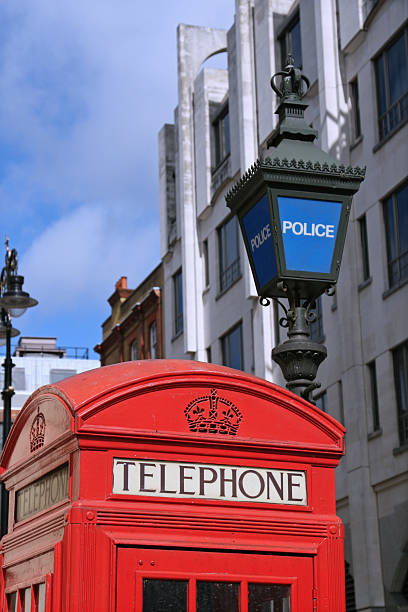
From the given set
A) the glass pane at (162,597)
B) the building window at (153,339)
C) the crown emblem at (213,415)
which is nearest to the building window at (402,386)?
the building window at (153,339)

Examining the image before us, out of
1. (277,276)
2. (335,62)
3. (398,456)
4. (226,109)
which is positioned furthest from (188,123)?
(277,276)

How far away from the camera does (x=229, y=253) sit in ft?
120

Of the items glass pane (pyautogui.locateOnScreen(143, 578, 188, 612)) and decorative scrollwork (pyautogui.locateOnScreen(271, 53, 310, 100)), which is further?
decorative scrollwork (pyautogui.locateOnScreen(271, 53, 310, 100))

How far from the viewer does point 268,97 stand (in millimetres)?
33594

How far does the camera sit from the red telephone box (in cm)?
460

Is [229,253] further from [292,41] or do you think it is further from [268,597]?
[268,597]

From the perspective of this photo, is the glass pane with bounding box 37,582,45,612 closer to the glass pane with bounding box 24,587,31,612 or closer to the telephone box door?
the glass pane with bounding box 24,587,31,612

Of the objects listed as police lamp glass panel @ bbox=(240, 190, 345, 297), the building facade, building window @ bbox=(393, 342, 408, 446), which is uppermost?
the building facade

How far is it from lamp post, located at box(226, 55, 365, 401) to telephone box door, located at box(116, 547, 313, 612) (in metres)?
2.93

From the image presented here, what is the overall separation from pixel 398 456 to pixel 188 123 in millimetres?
18681

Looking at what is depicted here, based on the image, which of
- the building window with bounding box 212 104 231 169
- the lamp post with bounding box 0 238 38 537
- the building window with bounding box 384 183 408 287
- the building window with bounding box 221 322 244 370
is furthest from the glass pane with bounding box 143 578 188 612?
the building window with bounding box 212 104 231 169

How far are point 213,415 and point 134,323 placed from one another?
42.9 meters

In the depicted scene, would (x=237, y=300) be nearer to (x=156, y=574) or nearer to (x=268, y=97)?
(x=268, y=97)

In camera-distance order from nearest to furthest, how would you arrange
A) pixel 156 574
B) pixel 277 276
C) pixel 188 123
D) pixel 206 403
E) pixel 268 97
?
pixel 156 574 < pixel 206 403 < pixel 277 276 < pixel 268 97 < pixel 188 123
